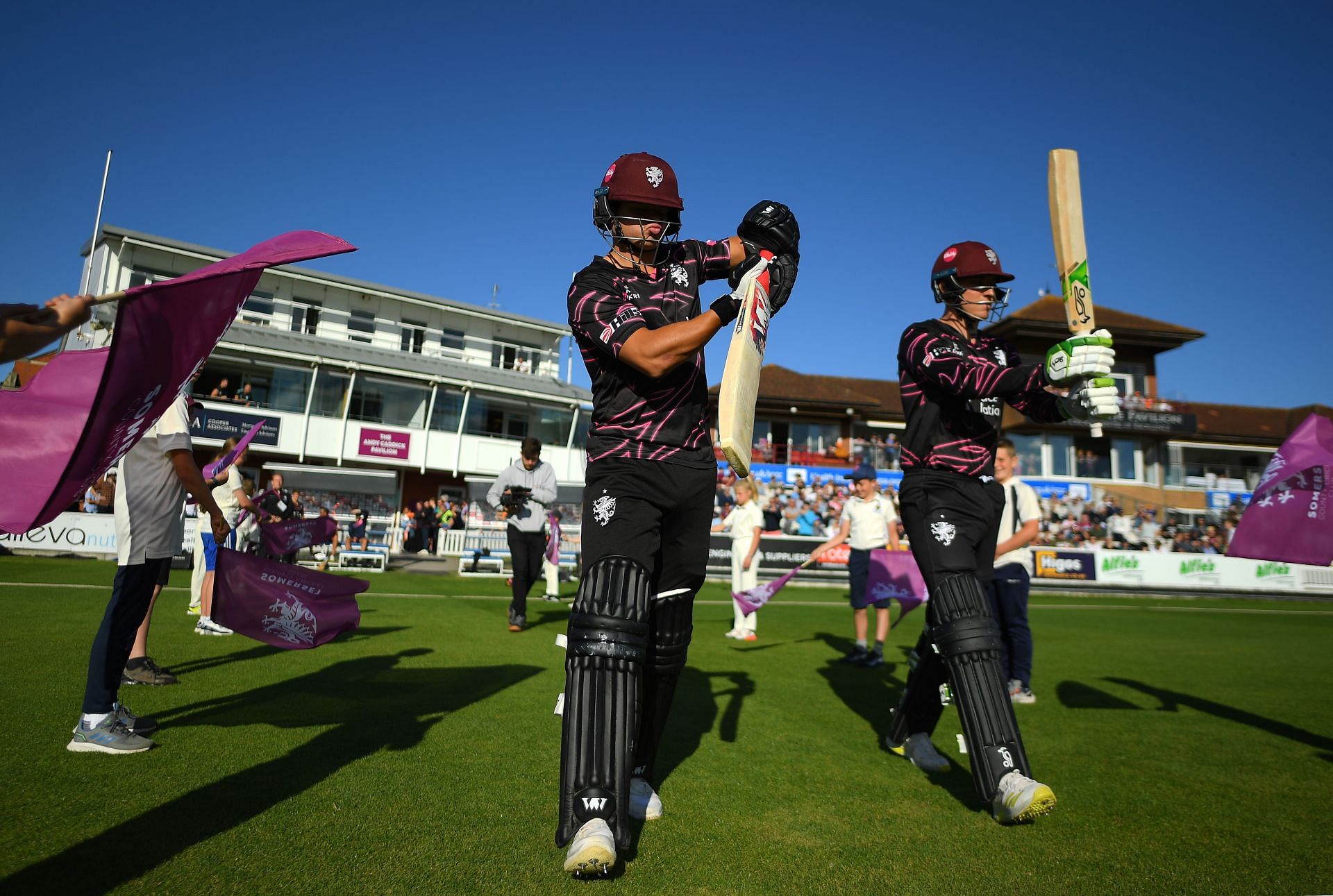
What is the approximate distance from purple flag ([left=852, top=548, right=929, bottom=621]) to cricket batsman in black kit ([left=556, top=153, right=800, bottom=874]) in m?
5.91

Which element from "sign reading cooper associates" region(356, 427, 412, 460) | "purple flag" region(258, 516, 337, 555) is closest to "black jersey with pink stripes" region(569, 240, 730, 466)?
"purple flag" region(258, 516, 337, 555)

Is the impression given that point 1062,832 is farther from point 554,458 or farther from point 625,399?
point 554,458

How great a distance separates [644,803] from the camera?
3.15 metres

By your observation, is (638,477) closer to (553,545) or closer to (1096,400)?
(1096,400)

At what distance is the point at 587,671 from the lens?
8.95 ft

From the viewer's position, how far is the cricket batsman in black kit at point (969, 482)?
329 cm

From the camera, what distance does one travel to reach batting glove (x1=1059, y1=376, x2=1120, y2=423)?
10.8 ft

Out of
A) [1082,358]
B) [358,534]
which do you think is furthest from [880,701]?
[358,534]

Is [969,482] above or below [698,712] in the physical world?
above

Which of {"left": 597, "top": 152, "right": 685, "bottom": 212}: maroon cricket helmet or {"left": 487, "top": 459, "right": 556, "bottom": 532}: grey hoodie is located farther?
{"left": 487, "top": 459, "right": 556, "bottom": 532}: grey hoodie

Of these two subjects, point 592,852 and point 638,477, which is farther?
point 638,477

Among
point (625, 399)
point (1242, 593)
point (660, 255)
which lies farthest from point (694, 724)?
point (1242, 593)

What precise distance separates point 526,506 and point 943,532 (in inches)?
267

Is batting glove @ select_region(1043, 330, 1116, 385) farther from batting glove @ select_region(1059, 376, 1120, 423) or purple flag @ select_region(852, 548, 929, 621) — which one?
purple flag @ select_region(852, 548, 929, 621)
